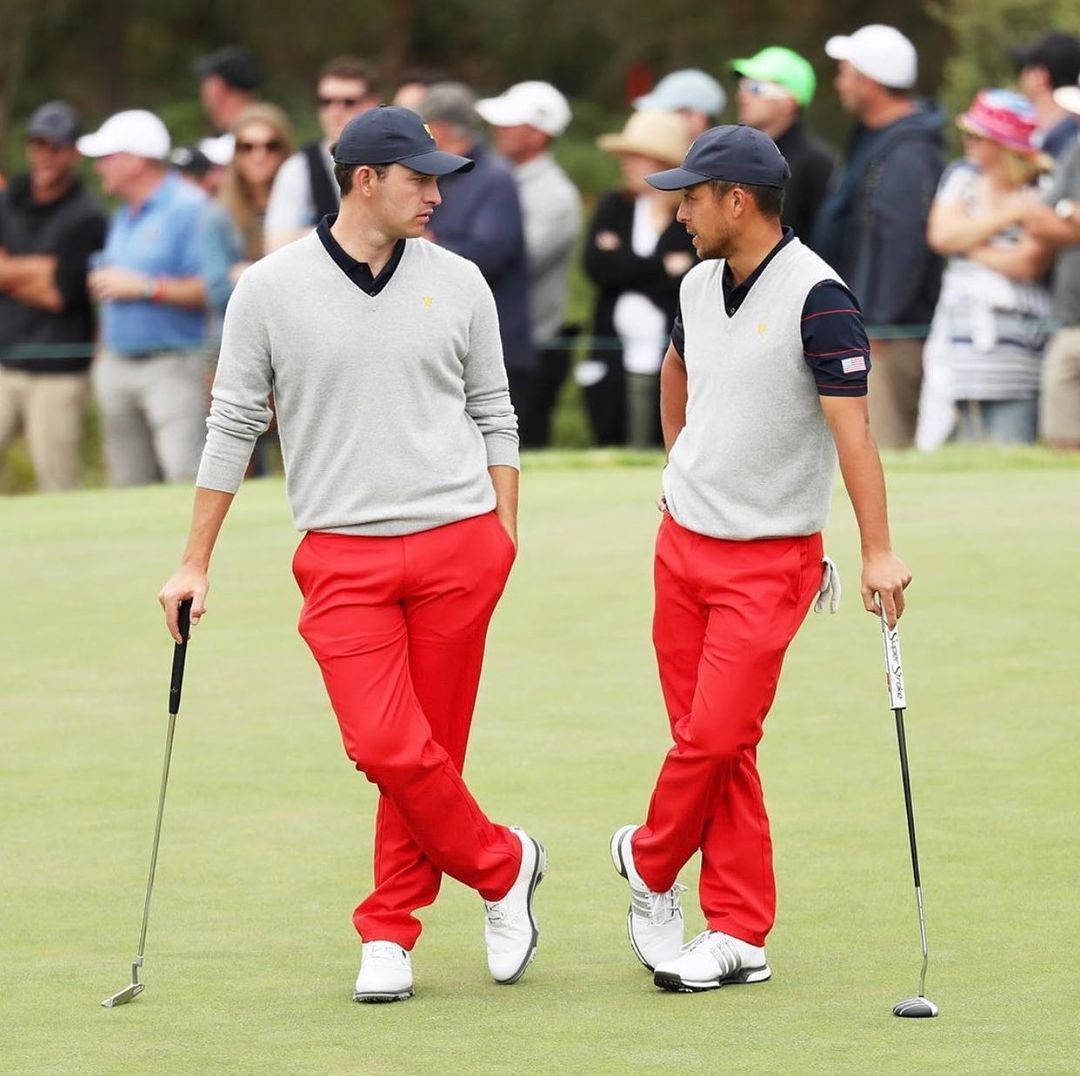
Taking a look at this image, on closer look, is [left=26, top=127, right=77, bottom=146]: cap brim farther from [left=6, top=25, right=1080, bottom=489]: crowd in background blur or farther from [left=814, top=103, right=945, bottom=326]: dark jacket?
[left=814, top=103, right=945, bottom=326]: dark jacket

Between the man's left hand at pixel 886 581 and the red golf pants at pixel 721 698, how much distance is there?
173 millimetres

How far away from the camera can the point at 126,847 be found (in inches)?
245

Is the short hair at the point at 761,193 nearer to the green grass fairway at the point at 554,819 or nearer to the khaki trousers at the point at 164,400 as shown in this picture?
the green grass fairway at the point at 554,819

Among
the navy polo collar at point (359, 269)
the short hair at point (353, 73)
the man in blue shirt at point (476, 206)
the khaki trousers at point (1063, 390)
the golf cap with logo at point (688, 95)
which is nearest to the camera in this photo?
the navy polo collar at point (359, 269)

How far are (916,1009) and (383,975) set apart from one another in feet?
3.53

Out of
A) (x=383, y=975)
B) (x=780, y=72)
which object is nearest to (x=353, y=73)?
(x=780, y=72)

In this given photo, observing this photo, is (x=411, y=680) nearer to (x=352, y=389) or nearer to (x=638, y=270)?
(x=352, y=389)

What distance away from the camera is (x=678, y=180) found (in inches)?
203

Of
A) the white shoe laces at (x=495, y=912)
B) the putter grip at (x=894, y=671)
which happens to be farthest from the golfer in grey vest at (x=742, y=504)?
the white shoe laces at (x=495, y=912)

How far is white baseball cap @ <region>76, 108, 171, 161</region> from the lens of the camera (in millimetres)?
12391

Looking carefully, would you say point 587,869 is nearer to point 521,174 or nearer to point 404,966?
point 404,966

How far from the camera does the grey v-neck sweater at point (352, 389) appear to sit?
5164mm

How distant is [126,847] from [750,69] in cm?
680

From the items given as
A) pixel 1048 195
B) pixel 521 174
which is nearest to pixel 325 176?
pixel 521 174
